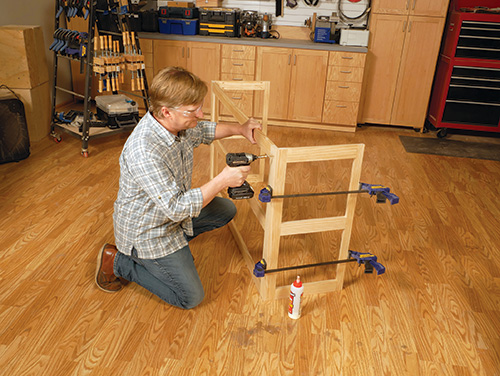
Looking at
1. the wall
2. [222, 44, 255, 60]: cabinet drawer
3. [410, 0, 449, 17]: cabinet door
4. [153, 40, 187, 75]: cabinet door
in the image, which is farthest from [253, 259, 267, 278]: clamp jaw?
the wall

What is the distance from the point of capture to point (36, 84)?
385cm

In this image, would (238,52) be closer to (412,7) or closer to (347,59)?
(347,59)

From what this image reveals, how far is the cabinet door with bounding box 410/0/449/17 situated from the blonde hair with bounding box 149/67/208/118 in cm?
357

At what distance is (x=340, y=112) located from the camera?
4730 millimetres

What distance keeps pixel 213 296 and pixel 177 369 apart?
47cm

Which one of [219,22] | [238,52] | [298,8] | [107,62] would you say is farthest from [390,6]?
[107,62]

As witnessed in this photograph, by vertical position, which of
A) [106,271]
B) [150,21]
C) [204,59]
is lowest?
[106,271]

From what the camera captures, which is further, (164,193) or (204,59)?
(204,59)

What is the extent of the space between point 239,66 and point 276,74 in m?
0.40

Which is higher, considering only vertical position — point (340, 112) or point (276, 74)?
point (276, 74)

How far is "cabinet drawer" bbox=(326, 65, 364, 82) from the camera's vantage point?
179 inches

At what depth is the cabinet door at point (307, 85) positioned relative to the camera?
4.60m

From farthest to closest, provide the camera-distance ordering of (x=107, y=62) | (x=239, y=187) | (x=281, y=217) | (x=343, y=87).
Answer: (x=343, y=87) < (x=107, y=62) < (x=281, y=217) < (x=239, y=187)

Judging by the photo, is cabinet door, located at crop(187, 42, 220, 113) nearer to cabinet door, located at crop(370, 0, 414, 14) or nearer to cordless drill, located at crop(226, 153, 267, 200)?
cabinet door, located at crop(370, 0, 414, 14)
